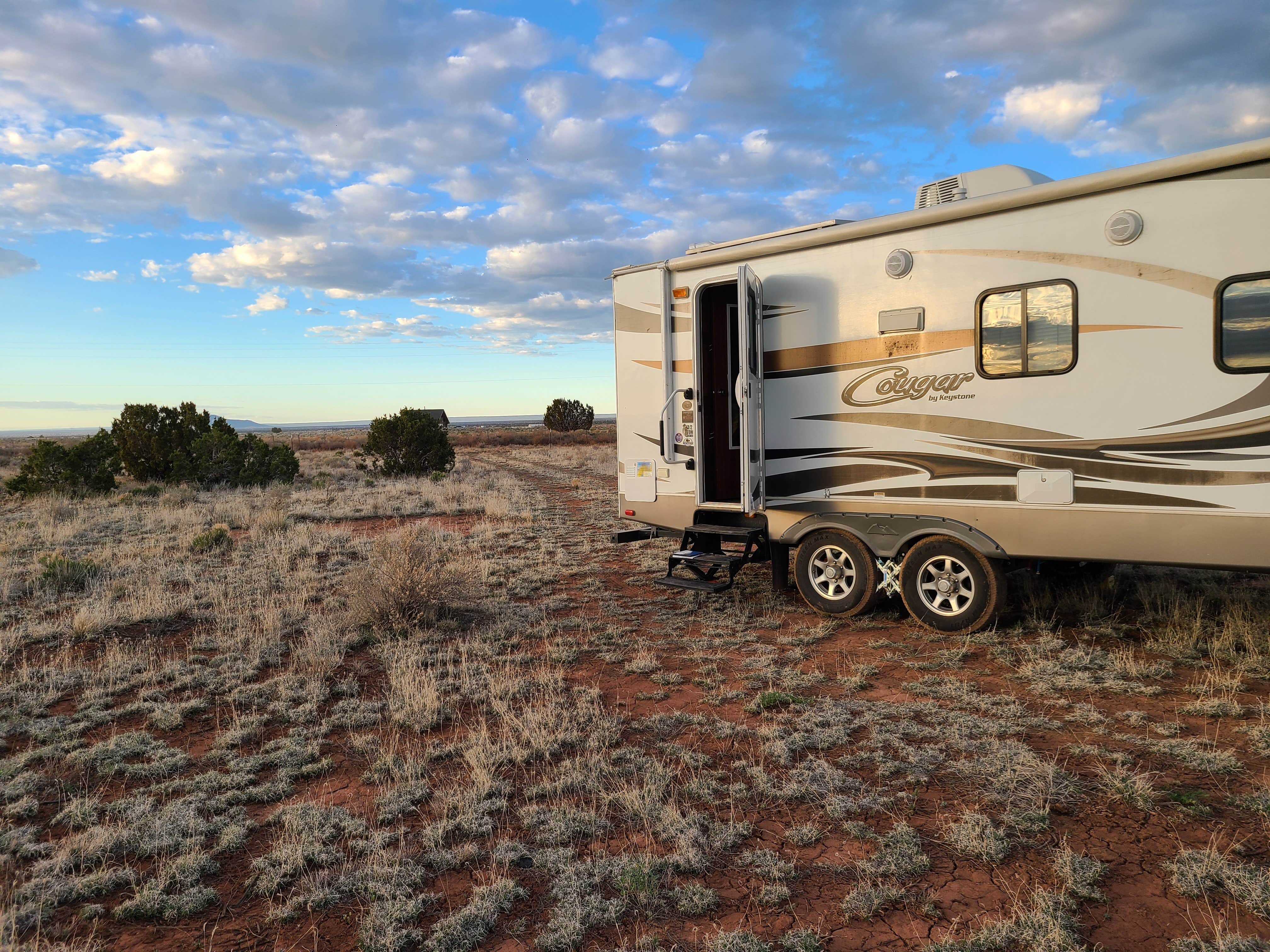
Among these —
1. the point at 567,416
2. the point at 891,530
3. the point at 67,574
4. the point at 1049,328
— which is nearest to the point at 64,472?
the point at 67,574

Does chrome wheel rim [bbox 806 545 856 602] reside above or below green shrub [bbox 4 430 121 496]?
below

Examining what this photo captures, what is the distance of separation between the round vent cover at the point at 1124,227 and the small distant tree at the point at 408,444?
20913 millimetres

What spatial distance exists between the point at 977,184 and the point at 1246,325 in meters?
2.68

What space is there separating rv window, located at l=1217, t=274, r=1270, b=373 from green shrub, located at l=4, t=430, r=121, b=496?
22.4m

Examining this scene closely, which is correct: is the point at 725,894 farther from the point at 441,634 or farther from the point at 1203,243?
the point at 1203,243

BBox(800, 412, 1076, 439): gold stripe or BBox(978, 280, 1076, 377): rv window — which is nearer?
BBox(978, 280, 1076, 377): rv window

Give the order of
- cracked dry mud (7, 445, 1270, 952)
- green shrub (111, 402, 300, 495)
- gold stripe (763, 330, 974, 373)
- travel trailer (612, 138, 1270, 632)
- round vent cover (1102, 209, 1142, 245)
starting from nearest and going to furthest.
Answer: cracked dry mud (7, 445, 1270, 952)
travel trailer (612, 138, 1270, 632)
round vent cover (1102, 209, 1142, 245)
gold stripe (763, 330, 974, 373)
green shrub (111, 402, 300, 495)

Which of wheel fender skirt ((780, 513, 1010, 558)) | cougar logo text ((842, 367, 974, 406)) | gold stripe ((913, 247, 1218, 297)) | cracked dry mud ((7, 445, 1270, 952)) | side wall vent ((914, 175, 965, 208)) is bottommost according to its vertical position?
cracked dry mud ((7, 445, 1270, 952))

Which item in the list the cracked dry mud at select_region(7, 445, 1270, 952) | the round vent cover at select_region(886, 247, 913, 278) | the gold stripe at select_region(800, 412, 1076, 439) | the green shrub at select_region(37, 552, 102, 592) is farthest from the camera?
the green shrub at select_region(37, 552, 102, 592)

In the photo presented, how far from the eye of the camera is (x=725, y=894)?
3.16 m

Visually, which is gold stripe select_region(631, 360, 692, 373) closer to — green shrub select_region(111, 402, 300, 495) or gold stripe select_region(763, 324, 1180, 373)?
gold stripe select_region(763, 324, 1180, 373)

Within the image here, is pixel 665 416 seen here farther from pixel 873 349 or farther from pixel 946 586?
pixel 946 586

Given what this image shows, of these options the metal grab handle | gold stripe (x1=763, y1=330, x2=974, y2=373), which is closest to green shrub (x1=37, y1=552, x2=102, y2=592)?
the metal grab handle

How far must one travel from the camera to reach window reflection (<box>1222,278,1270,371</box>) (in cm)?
510
